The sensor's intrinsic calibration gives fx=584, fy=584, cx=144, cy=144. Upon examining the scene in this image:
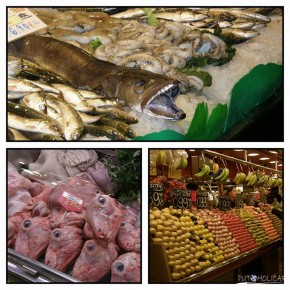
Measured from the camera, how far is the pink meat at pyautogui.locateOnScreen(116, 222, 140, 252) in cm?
463

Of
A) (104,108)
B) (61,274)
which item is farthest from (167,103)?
(61,274)

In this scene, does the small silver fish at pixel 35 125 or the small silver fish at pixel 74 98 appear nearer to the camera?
the small silver fish at pixel 35 125

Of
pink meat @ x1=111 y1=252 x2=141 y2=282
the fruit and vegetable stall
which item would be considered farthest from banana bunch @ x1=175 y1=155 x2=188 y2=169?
pink meat @ x1=111 y1=252 x2=141 y2=282

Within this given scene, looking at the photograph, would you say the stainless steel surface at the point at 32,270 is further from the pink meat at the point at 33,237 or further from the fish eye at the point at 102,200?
the fish eye at the point at 102,200

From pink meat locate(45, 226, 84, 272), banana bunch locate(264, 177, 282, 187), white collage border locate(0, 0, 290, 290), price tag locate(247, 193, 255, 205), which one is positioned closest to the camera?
pink meat locate(45, 226, 84, 272)

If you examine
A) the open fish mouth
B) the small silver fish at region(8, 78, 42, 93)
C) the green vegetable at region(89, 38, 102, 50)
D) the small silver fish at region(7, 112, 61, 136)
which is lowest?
the small silver fish at region(7, 112, 61, 136)

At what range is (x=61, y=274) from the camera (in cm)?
455

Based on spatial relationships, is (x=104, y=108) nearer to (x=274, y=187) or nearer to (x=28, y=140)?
(x=28, y=140)

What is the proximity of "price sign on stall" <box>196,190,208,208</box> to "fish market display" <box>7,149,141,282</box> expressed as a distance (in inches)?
20.9

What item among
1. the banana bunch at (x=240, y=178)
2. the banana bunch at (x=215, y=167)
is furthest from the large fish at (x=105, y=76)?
the banana bunch at (x=240, y=178)

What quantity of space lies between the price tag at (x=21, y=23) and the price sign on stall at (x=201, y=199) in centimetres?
190

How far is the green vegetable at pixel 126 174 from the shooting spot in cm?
467

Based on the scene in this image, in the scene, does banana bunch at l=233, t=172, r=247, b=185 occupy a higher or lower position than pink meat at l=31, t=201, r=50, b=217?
higher

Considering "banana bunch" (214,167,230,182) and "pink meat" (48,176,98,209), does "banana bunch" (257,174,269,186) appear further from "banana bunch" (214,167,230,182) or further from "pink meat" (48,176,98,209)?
"pink meat" (48,176,98,209)
